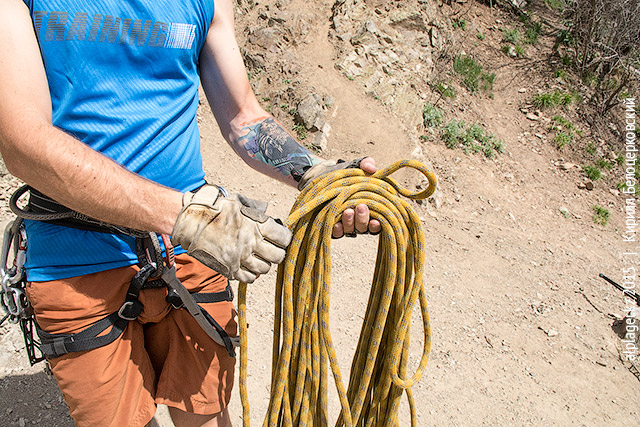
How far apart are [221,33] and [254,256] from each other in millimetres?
862

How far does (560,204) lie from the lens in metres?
5.93

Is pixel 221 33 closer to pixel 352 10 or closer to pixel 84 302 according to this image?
pixel 84 302

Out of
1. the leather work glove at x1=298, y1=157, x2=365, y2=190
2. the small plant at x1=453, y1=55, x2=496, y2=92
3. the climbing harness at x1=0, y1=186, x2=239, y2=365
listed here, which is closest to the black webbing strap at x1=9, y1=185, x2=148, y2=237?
the climbing harness at x1=0, y1=186, x2=239, y2=365

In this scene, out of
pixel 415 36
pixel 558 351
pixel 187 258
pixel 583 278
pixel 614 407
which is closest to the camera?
pixel 187 258

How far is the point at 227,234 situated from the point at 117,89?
56cm

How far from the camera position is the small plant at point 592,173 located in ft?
20.9

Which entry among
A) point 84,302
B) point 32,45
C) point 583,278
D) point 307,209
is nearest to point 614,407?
point 583,278

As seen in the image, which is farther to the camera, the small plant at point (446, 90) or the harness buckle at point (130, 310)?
the small plant at point (446, 90)

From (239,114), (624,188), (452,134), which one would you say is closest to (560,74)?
(624,188)

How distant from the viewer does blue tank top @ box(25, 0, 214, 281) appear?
51.4 inches

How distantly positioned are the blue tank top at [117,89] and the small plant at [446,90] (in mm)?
5266

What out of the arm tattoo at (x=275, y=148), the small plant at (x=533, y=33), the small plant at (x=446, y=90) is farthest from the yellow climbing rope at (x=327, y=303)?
the small plant at (x=533, y=33)

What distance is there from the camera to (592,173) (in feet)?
20.9

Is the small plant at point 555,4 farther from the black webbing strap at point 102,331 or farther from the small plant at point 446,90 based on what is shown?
the black webbing strap at point 102,331
